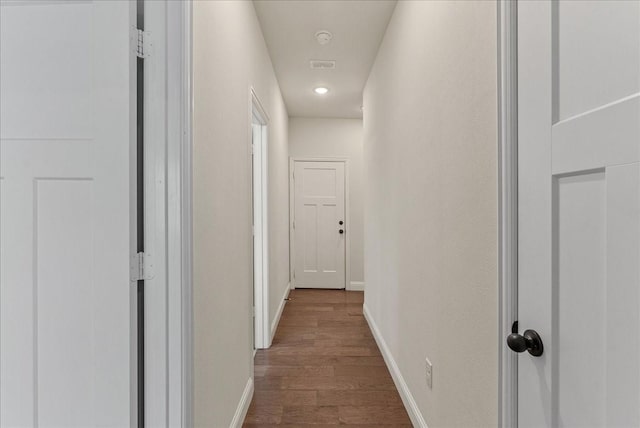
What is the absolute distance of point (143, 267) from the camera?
3.55 ft

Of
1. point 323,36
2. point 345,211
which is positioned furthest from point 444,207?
point 345,211

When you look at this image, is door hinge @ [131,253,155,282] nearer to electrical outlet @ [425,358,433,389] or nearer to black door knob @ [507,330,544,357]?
black door knob @ [507,330,544,357]

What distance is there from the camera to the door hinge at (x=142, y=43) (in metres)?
1.06

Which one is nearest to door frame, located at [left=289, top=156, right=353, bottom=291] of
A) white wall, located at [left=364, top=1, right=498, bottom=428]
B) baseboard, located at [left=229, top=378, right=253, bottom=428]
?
white wall, located at [left=364, top=1, right=498, bottom=428]

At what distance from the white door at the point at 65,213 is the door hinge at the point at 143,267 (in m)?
0.04

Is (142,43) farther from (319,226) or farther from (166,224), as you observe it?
(319,226)

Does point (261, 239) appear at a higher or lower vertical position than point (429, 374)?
higher

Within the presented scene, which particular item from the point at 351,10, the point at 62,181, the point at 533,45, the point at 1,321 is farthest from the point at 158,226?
the point at 351,10

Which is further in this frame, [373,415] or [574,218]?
[373,415]

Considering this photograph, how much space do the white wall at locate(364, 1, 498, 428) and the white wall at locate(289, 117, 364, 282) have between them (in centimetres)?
254

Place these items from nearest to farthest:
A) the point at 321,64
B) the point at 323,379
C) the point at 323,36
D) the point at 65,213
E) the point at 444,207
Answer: the point at 65,213 < the point at 444,207 < the point at 323,379 < the point at 323,36 < the point at 321,64

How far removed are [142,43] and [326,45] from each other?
219cm

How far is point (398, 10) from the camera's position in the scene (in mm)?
2367

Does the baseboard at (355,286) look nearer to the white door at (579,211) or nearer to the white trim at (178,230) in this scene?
the white trim at (178,230)
